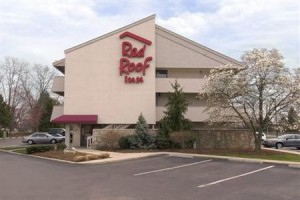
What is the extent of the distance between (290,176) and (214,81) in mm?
12634

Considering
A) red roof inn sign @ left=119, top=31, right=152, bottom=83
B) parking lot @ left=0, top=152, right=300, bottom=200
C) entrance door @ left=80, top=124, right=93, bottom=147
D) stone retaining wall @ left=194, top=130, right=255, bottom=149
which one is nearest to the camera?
parking lot @ left=0, top=152, right=300, bottom=200

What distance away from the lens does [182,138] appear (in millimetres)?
29781

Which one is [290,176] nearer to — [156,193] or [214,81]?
[156,193]

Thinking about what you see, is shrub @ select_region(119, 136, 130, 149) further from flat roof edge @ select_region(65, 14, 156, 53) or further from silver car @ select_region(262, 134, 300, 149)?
silver car @ select_region(262, 134, 300, 149)

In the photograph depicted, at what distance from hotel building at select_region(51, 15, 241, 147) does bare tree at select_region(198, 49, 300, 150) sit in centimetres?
779

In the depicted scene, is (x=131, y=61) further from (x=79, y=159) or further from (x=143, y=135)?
(x=79, y=159)

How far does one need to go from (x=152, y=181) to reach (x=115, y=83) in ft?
68.6

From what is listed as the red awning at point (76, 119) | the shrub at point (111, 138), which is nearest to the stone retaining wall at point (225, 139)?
the shrub at point (111, 138)

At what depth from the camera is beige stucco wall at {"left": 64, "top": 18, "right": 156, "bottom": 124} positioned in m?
34.8

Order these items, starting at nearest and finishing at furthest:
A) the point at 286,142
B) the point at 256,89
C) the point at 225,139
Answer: the point at 256,89 → the point at 225,139 → the point at 286,142

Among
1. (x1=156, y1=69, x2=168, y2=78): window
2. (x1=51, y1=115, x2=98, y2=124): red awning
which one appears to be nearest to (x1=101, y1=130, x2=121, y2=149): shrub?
(x1=51, y1=115, x2=98, y2=124): red awning

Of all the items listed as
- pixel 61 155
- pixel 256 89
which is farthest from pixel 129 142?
pixel 256 89

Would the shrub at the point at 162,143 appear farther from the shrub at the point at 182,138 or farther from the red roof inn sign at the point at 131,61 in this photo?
the red roof inn sign at the point at 131,61

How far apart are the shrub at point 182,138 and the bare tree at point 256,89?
257cm
